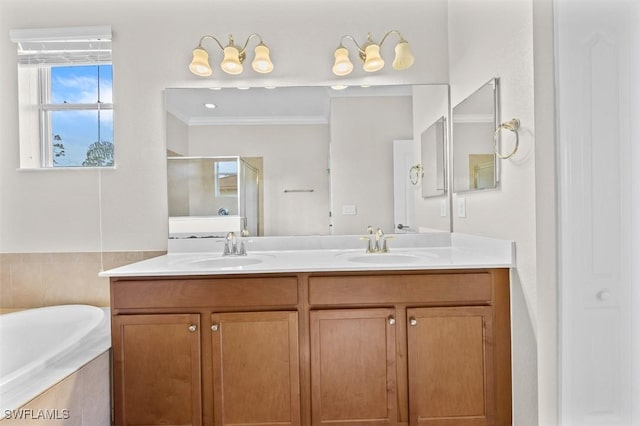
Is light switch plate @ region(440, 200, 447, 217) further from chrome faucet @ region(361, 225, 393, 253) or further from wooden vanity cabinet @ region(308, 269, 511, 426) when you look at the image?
wooden vanity cabinet @ region(308, 269, 511, 426)

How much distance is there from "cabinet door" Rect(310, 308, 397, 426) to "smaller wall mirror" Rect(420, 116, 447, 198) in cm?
88

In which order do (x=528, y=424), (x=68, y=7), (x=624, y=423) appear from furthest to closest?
(x=68, y=7)
(x=528, y=424)
(x=624, y=423)

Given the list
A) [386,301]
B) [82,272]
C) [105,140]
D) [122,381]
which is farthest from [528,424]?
[105,140]

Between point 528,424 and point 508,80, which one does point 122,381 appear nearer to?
point 528,424

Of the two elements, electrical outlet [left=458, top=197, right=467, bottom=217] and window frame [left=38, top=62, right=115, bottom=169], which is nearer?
electrical outlet [left=458, top=197, right=467, bottom=217]

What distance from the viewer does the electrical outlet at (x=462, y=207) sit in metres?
1.95

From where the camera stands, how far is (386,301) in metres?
1.54

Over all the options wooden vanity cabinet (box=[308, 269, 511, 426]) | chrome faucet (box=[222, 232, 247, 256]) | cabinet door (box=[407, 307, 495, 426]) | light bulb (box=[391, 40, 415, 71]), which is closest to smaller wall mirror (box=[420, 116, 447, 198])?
light bulb (box=[391, 40, 415, 71])

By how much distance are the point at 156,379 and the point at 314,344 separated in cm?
69

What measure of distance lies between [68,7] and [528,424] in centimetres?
317

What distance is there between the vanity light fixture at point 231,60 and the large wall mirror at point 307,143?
0.12 meters

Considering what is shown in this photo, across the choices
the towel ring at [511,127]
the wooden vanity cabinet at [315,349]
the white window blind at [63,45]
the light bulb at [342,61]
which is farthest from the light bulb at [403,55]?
the white window blind at [63,45]

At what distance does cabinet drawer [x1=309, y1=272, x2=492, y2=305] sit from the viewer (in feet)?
5.07

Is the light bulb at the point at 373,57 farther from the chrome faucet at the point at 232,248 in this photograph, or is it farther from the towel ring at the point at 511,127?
the chrome faucet at the point at 232,248
